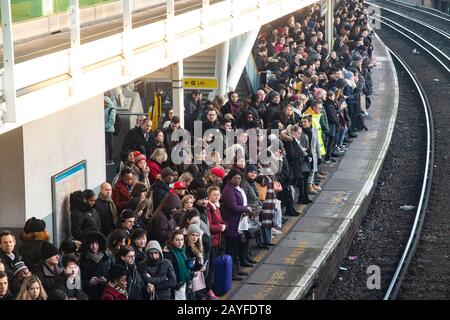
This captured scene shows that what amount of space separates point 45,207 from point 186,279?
1.80m

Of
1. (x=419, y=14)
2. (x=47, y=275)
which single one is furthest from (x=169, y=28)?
(x=419, y=14)

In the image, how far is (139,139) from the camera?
1520cm

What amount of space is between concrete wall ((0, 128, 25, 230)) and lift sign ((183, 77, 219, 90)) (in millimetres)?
Answer: 7565

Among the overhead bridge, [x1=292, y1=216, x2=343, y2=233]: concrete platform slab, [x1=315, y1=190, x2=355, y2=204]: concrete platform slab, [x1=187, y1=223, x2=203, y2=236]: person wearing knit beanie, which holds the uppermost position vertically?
the overhead bridge

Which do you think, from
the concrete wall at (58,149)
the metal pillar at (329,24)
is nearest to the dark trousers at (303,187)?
the concrete wall at (58,149)

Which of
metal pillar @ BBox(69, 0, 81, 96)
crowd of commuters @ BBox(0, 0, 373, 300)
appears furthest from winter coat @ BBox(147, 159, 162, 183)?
metal pillar @ BBox(69, 0, 81, 96)

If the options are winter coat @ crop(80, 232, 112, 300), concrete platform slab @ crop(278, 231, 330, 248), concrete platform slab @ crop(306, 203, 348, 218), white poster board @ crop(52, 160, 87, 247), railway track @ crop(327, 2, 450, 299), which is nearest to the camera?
winter coat @ crop(80, 232, 112, 300)

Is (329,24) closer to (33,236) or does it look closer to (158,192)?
(158,192)

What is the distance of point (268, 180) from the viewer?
14.8 metres

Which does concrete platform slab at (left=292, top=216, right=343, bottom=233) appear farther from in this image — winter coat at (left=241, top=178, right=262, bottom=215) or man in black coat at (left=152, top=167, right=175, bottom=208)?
man in black coat at (left=152, top=167, right=175, bottom=208)

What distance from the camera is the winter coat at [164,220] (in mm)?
12078

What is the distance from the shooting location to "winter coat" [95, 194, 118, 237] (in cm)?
1238
